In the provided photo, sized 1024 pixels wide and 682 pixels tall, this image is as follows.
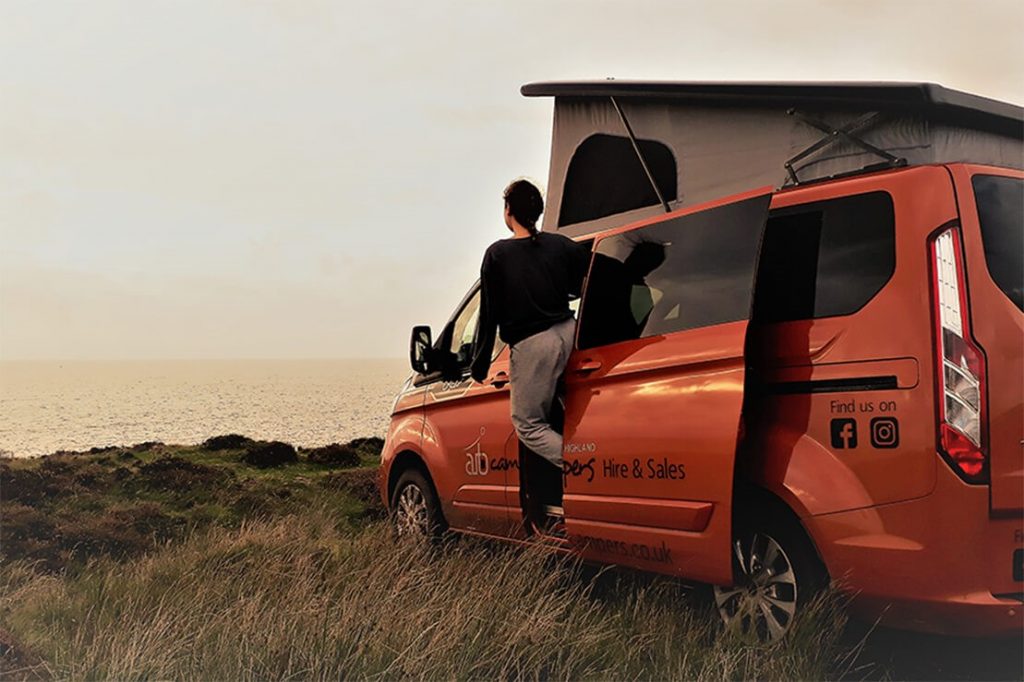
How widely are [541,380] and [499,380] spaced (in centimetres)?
60

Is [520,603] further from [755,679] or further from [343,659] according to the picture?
[755,679]

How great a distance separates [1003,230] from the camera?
3518 mm

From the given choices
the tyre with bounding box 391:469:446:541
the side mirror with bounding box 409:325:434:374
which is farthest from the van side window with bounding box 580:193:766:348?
the tyre with bounding box 391:469:446:541

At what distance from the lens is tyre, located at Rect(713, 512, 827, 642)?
3.61 metres

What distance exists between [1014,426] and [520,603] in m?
2.35

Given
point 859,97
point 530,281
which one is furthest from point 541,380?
point 859,97

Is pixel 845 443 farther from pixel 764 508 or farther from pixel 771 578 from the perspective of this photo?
pixel 771 578

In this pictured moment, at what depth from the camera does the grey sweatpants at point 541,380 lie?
479 cm

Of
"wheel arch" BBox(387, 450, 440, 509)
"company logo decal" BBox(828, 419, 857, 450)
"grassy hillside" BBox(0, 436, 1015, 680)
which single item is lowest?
"grassy hillside" BBox(0, 436, 1015, 680)

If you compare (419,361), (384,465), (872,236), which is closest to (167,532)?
(384,465)

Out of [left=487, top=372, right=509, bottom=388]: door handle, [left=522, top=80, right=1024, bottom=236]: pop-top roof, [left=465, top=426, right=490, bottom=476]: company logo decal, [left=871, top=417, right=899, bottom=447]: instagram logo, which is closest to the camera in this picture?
[left=871, top=417, right=899, bottom=447]: instagram logo

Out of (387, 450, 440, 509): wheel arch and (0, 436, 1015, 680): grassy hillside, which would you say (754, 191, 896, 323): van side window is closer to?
(0, 436, 1015, 680): grassy hillside

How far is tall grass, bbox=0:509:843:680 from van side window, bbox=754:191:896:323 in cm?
120

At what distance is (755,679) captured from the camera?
363 centimetres
